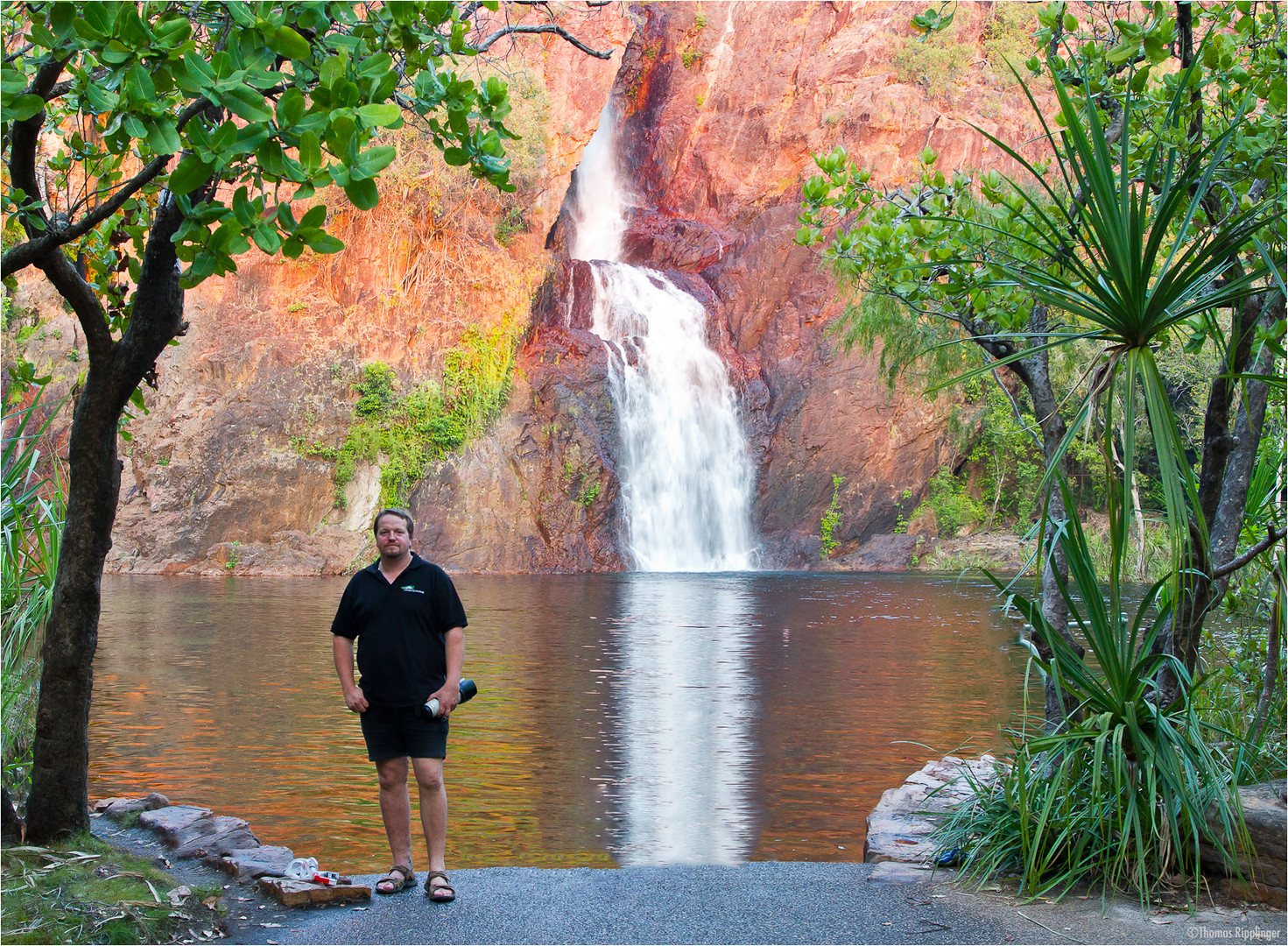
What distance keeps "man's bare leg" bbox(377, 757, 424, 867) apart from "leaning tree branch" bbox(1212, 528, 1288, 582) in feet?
12.2

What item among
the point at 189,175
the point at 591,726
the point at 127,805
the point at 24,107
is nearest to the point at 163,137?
the point at 189,175

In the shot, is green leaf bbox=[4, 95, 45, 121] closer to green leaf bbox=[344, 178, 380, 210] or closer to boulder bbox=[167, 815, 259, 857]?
green leaf bbox=[344, 178, 380, 210]

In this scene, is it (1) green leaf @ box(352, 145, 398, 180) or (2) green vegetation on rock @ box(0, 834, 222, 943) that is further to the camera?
(2) green vegetation on rock @ box(0, 834, 222, 943)

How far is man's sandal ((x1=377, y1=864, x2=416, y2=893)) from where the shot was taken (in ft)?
15.4

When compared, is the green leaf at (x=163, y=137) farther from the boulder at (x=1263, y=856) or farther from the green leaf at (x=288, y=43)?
the boulder at (x=1263, y=856)

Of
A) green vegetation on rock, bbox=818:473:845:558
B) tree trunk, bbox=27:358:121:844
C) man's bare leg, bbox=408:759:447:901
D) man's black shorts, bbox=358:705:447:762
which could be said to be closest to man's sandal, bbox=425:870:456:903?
man's bare leg, bbox=408:759:447:901

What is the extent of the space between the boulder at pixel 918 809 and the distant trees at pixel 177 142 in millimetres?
Answer: 3595

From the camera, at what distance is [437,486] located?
97.5ft

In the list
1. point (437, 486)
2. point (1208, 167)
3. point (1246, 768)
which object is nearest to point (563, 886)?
point (1246, 768)

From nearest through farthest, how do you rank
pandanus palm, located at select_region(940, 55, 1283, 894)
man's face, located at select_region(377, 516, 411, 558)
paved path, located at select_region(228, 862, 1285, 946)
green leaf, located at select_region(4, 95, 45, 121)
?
green leaf, located at select_region(4, 95, 45, 121) → pandanus palm, located at select_region(940, 55, 1283, 894) → paved path, located at select_region(228, 862, 1285, 946) → man's face, located at select_region(377, 516, 411, 558)

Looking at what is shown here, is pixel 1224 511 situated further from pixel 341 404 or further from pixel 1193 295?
pixel 341 404

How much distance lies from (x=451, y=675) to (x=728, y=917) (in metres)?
1.60

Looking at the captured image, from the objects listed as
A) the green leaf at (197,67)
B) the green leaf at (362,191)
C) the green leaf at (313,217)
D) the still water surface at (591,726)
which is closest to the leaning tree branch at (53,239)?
the green leaf at (197,67)

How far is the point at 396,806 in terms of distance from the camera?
192 inches
